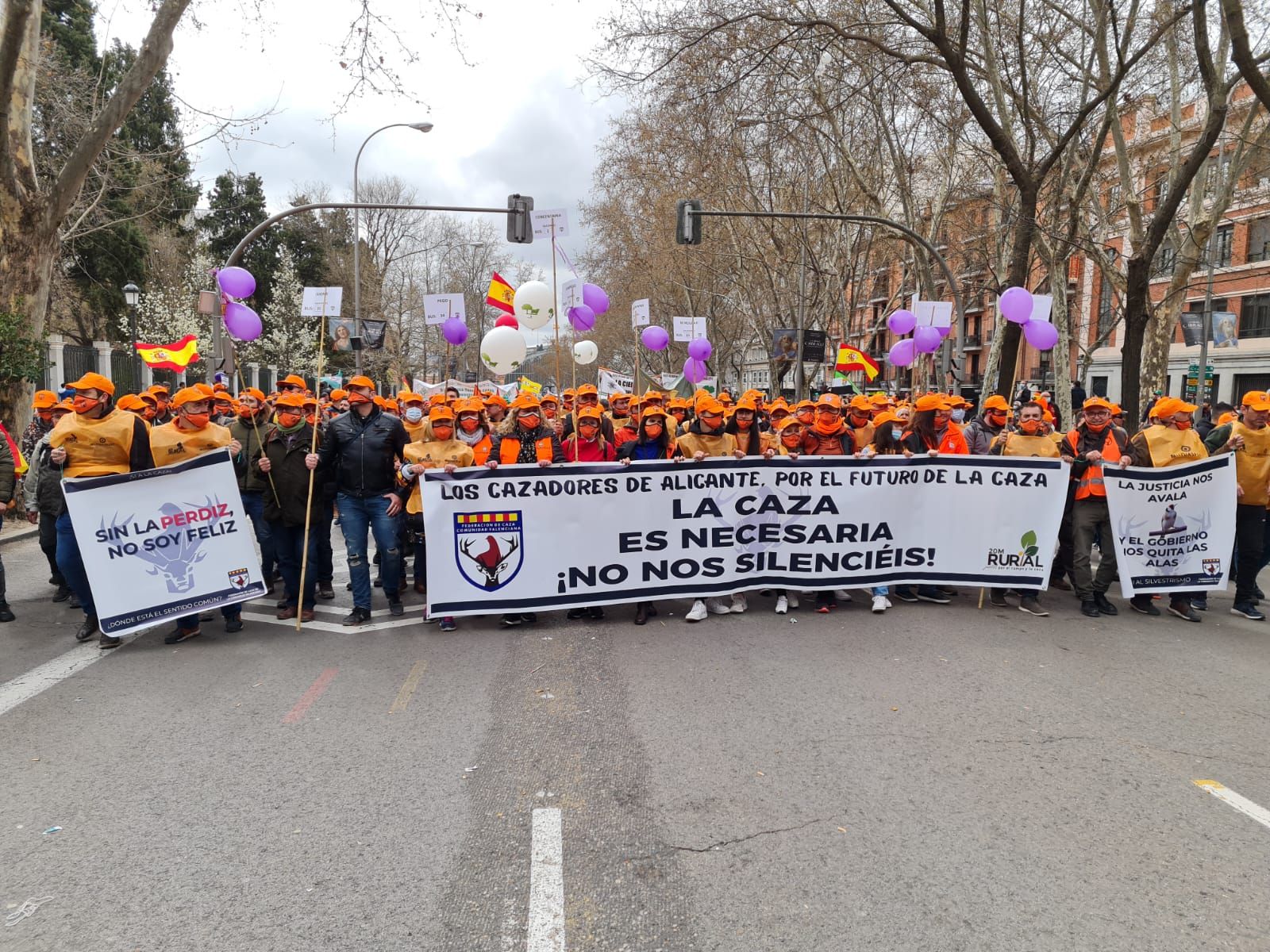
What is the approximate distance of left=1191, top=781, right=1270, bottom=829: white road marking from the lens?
3.53 meters

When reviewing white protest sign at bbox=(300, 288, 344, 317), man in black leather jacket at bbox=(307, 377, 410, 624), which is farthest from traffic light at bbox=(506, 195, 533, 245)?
man in black leather jacket at bbox=(307, 377, 410, 624)

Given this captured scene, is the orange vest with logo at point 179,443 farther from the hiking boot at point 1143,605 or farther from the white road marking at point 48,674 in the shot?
the hiking boot at point 1143,605

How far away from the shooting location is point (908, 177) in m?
23.3

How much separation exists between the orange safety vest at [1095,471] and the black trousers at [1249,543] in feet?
3.64

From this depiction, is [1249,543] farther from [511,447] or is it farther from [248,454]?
[248,454]

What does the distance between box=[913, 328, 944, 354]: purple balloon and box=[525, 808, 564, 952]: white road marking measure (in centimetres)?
1425

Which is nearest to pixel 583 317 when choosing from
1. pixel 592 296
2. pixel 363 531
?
pixel 592 296

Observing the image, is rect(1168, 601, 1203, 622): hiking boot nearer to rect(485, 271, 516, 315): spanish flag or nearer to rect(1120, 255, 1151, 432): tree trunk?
rect(1120, 255, 1151, 432): tree trunk

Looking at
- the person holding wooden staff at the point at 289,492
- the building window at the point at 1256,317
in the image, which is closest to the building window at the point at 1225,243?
the building window at the point at 1256,317

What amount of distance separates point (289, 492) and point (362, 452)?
80cm

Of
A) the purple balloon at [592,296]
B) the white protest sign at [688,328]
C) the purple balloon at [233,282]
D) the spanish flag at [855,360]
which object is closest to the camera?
the purple balloon at [233,282]

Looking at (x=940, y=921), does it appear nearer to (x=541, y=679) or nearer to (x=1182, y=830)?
(x=1182, y=830)

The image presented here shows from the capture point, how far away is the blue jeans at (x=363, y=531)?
6.46 meters

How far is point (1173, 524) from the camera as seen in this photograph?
7.07 metres
